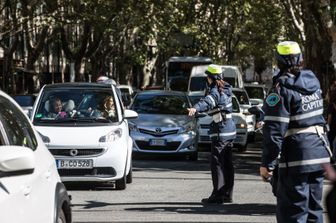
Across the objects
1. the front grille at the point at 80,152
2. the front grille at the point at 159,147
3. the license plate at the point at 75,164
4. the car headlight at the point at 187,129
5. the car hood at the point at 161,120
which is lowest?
the front grille at the point at 159,147

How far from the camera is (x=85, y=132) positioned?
483 inches

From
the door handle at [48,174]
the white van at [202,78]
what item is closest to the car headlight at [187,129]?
the door handle at [48,174]

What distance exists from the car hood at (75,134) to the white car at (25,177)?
18.8 ft

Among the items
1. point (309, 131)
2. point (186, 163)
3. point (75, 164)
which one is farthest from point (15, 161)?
point (186, 163)

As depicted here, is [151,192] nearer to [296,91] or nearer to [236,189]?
[236,189]

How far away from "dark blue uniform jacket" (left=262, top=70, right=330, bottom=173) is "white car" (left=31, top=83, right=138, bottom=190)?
18.8 feet

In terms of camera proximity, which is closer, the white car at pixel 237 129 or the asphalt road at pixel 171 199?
the asphalt road at pixel 171 199

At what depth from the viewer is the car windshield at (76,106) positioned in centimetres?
1268

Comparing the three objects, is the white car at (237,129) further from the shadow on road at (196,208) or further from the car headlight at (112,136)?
the shadow on road at (196,208)

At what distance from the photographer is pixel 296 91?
6.67m

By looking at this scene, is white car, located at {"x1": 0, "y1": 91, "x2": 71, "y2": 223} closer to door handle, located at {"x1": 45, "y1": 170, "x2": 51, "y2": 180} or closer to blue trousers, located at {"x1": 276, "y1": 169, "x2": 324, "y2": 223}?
door handle, located at {"x1": 45, "y1": 170, "x2": 51, "y2": 180}

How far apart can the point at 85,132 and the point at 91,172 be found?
2.02ft

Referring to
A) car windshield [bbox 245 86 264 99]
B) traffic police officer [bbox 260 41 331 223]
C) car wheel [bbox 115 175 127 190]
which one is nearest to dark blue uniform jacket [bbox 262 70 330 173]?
traffic police officer [bbox 260 41 331 223]

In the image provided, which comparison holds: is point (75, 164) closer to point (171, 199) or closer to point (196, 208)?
point (171, 199)
